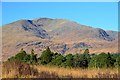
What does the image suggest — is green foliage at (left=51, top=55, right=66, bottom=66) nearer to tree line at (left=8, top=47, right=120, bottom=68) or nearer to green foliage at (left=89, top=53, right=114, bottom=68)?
tree line at (left=8, top=47, right=120, bottom=68)

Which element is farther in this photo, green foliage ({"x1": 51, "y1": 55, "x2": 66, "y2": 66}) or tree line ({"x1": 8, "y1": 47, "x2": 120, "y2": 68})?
green foliage ({"x1": 51, "y1": 55, "x2": 66, "y2": 66})

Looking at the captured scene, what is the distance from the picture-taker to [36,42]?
19988 cm

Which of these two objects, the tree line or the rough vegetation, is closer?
the rough vegetation

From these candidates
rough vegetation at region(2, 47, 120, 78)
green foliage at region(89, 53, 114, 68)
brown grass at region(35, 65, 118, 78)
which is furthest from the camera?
green foliage at region(89, 53, 114, 68)

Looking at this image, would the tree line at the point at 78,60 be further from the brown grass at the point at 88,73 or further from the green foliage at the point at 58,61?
the brown grass at the point at 88,73

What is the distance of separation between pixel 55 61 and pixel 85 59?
1614 millimetres

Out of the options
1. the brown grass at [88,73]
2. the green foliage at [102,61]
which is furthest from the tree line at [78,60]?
the brown grass at [88,73]

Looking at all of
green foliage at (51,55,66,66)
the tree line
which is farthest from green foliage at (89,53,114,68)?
green foliage at (51,55,66,66)

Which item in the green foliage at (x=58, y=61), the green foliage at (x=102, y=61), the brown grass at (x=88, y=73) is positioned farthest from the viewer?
the green foliage at (x=58, y=61)

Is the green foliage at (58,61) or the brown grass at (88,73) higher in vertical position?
the green foliage at (58,61)

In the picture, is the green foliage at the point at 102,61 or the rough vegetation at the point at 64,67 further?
the green foliage at the point at 102,61

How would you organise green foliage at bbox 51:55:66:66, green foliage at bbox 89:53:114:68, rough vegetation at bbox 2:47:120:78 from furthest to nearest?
green foliage at bbox 51:55:66:66
green foliage at bbox 89:53:114:68
rough vegetation at bbox 2:47:120:78

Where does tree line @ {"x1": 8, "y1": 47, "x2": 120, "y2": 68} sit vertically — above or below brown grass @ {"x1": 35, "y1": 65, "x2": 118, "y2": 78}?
above

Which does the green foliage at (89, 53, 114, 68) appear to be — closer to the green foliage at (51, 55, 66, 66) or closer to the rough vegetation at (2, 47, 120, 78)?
the rough vegetation at (2, 47, 120, 78)
